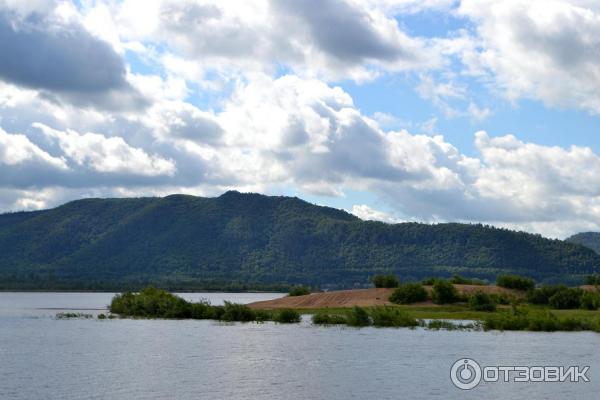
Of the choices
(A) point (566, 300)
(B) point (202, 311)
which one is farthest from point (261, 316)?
(A) point (566, 300)

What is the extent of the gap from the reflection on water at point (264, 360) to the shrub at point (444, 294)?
31503mm

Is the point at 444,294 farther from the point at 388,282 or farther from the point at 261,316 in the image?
the point at 261,316

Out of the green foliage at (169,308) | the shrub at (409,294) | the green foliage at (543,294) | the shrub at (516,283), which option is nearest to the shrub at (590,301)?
the green foliage at (543,294)

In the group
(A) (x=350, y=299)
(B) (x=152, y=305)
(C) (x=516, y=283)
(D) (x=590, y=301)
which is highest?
(C) (x=516, y=283)

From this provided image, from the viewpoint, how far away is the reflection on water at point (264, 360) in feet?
186

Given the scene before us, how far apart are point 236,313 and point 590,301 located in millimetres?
54800

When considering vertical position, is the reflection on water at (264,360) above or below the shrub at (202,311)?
below

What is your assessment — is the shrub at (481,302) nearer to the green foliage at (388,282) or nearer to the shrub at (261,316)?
the green foliage at (388,282)

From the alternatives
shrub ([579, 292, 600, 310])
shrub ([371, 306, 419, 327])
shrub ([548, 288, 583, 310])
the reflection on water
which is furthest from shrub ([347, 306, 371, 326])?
shrub ([579, 292, 600, 310])

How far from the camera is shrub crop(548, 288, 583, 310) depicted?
132 metres

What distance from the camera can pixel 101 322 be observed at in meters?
116

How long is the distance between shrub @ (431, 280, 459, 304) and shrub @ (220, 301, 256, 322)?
31.8 meters

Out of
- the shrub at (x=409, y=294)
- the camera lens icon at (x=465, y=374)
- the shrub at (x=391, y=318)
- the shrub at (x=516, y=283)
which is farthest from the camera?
the shrub at (x=516, y=283)

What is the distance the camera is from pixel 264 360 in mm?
72750
